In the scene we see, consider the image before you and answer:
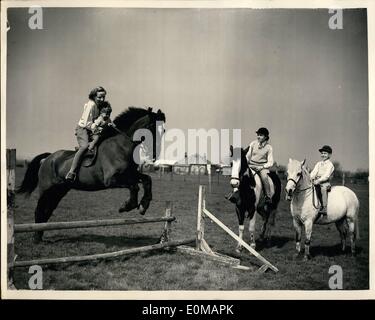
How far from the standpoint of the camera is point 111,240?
20.3 feet

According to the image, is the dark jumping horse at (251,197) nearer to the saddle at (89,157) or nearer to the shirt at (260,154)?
the shirt at (260,154)

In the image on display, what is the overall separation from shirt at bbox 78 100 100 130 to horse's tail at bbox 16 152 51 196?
1.01m

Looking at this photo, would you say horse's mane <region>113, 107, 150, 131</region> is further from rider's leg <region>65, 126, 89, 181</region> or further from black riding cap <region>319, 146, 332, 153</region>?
black riding cap <region>319, 146, 332, 153</region>

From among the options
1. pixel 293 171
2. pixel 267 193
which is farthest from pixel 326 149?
pixel 267 193

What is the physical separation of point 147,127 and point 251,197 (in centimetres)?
226

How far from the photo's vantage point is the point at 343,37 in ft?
19.0

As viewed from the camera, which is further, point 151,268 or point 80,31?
point 80,31

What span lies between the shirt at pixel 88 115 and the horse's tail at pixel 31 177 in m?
1.01

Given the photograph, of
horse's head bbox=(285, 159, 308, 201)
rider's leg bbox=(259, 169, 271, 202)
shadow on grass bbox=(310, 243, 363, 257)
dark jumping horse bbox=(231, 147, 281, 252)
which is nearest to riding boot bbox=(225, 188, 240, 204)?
dark jumping horse bbox=(231, 147, 281, 252)
